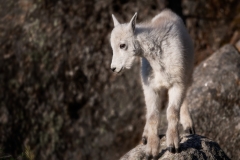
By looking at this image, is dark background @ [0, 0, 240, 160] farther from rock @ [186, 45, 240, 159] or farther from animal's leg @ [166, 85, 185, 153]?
animal's leg @ [166, 85, 185, 153]

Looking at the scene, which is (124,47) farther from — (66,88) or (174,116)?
(66,88)

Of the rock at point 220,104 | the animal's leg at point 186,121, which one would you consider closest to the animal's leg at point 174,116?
the animal's leg at point 186,121

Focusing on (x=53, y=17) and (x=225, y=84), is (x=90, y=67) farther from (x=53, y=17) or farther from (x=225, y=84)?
(x=225, y=84)

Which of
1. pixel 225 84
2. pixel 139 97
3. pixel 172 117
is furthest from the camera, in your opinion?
pixel 139 97

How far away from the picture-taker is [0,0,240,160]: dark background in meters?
10.9

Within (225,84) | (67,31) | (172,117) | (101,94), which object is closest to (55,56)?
(67,31)

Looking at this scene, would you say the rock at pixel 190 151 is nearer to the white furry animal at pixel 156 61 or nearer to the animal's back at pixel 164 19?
the white furry animal at pixel 156 61

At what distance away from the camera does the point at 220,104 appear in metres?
9.36

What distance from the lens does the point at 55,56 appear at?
36.2 ft

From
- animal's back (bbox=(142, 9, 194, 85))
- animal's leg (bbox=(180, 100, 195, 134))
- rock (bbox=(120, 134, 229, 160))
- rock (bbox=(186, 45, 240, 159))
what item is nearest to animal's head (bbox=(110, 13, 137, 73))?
animal's back (bbox=(142, 9, 194, 85))

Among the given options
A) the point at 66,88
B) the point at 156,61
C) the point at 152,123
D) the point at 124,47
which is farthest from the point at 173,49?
the point at 66,88

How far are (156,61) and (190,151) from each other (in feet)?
4.52

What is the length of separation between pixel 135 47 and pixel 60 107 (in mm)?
4591

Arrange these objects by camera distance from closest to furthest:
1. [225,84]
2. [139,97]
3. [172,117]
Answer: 1. [172,117]
2. [225,84]
3. [139,97]
